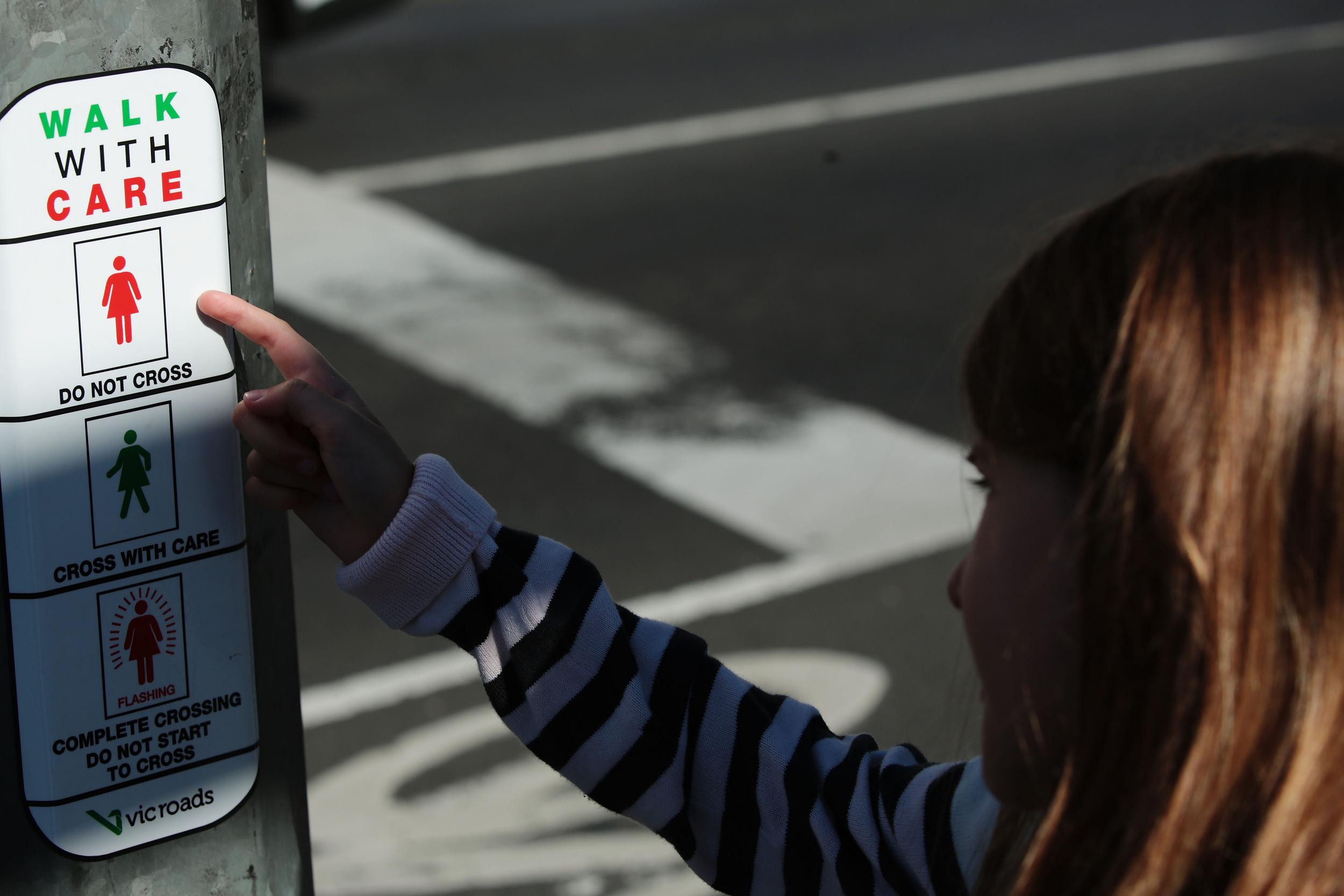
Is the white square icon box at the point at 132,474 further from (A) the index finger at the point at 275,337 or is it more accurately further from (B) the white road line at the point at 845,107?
(B) the white road line at the point at 845,107

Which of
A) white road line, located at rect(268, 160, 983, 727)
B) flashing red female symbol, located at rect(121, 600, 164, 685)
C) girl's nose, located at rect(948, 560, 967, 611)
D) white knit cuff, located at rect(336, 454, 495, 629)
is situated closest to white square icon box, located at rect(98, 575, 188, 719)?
flashing red female symbol, located at rect(121, 600, 164, 685)

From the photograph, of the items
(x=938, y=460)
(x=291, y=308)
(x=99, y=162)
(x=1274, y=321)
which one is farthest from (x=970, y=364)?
(x=291, y=308)

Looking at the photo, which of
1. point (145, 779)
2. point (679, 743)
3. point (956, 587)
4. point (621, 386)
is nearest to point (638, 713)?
point (679, 743)

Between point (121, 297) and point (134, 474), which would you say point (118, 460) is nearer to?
point (134, 474)

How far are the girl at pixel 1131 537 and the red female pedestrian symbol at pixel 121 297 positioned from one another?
6 cm

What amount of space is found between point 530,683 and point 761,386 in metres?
4.89

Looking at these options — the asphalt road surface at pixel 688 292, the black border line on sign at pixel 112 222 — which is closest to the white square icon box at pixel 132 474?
the black border line on sign at pixel 112 222

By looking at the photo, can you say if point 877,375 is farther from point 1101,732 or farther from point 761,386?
point 1101,732

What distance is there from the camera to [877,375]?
661 cm

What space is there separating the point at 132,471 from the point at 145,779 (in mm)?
265

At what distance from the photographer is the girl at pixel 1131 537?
4.02ft

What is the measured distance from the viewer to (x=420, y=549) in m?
1.58

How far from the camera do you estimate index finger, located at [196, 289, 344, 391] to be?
135 centimetres

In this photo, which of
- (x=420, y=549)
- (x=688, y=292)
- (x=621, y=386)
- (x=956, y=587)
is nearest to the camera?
(x=956, y=587)
